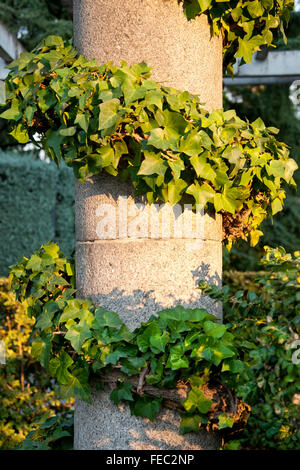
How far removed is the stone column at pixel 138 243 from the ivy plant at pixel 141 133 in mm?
110

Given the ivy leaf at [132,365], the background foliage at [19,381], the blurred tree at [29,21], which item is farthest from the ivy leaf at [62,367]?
the blurred tree at [29,21]

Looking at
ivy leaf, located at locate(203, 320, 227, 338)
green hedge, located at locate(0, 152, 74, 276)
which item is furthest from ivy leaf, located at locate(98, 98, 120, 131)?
green hedge, located at locate(0, 152, 74, 276)

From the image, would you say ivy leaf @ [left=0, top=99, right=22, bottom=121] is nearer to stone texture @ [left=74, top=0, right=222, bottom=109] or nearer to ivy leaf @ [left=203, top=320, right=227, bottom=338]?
stone texture @ [left=74, top=0, right=222, bottom=109]

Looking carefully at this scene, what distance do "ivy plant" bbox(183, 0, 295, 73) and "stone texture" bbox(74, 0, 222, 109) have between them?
0.06 m

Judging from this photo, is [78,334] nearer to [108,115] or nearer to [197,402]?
[197,402]

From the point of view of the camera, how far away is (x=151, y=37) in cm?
212

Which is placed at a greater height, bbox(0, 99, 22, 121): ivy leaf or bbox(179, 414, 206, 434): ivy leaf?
bbox(0, 99, 22, 121): ivy leaf

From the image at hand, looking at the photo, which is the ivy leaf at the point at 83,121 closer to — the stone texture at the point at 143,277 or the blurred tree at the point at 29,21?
the stone texture at the point at 143,277

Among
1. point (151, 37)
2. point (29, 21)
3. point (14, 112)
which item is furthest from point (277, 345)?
point (29, 21)

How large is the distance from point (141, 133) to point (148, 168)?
6.5 inches

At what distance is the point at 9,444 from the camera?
4.09 metres

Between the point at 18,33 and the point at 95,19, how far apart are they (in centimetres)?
952

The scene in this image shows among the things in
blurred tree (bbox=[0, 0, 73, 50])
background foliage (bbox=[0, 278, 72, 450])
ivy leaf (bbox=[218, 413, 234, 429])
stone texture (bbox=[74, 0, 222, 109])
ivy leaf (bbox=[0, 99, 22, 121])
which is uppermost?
blurred tree (bbox=[0, 0, 73, 50])

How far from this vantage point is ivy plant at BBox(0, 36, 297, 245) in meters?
1.94
